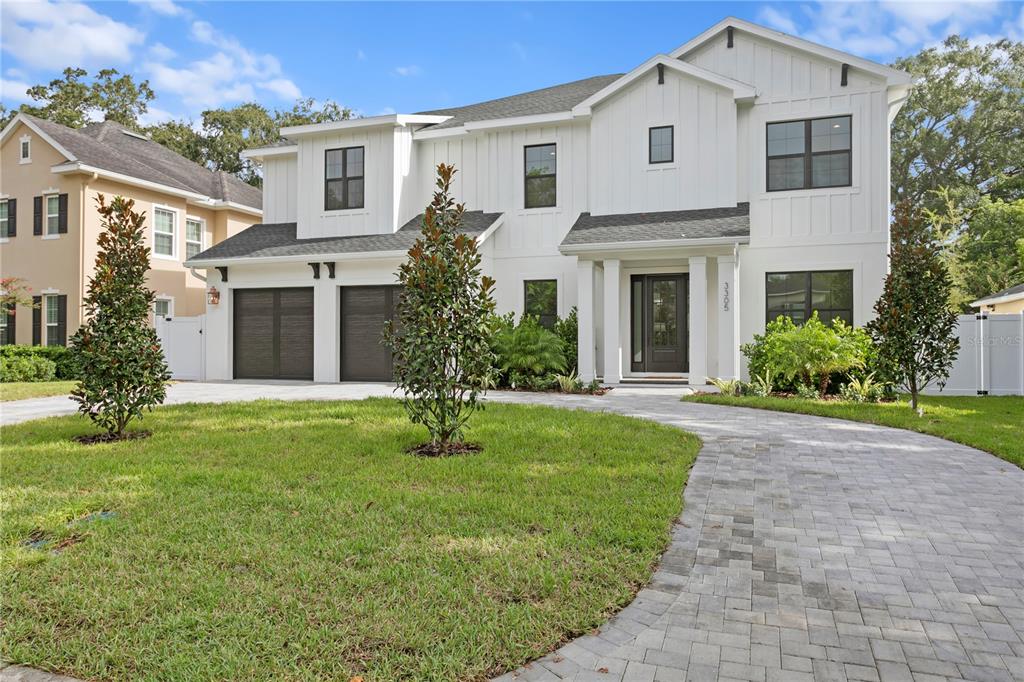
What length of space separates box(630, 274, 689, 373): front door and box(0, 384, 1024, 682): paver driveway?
786 cm

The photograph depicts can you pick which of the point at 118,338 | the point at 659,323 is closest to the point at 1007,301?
the point at 659,323

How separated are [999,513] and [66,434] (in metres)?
9.30

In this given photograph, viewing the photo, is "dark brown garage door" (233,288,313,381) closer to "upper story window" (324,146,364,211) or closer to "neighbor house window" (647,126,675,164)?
"upper story window" (324,146,364,211)

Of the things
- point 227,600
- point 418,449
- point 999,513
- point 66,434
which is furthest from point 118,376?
point 999,513

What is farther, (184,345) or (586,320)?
(184,345)

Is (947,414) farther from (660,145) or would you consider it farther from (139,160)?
(139,160)

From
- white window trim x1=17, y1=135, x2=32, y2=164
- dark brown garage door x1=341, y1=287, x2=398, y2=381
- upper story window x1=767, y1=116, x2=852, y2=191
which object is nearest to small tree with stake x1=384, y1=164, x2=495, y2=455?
dark brown garage door x1=341, y1=287, x2=398, y2=381

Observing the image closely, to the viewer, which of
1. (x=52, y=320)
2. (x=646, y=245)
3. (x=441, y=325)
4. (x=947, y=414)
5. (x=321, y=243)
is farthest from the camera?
(x=52, y=320)

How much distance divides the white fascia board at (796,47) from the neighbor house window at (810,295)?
155 inches

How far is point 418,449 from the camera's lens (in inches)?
249

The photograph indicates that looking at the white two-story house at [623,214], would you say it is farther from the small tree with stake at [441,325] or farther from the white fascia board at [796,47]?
the small tree with stake at [441,325]

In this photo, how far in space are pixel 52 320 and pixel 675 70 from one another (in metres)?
18.7

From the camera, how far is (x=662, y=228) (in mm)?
12586

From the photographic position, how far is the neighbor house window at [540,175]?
14.5 metres
